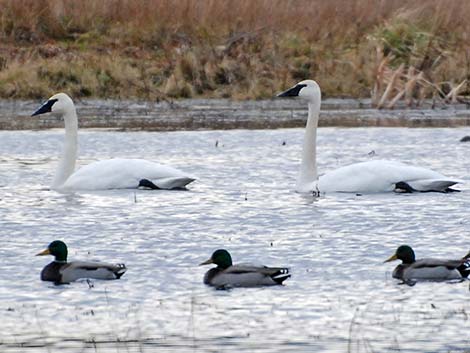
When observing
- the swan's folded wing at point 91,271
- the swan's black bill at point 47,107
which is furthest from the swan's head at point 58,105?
the swan's folded wing at point 91,271

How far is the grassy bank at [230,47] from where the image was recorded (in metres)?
24.4

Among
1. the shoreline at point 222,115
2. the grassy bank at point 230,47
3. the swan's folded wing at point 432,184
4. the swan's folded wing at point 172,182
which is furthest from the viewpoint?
the grassy bank at point 230,47

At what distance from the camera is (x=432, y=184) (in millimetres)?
12891

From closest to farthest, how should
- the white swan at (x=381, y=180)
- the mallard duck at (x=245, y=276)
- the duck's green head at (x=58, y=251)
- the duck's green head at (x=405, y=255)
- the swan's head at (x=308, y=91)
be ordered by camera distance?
the mallard duck at (x=245, y=276) < the duck's green head at (x=405, y=255) < the duck's green head at (x=58, y=251) < the white swan at (x=381, y=180) < the swan's head at (x=308, y=91)

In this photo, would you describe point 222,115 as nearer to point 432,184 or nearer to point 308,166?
point 308,166

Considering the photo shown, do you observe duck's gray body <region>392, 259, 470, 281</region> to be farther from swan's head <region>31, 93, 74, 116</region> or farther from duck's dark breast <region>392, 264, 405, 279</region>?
swan's head <region>31, 93, 74, 116</region>

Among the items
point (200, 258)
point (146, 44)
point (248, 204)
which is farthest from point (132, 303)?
point (146, 44)

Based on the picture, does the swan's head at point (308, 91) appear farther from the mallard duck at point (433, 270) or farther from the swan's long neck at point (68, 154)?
the mallard duck at point (433, 270)

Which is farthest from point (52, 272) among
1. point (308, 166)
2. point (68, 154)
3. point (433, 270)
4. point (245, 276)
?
point (68, 154)

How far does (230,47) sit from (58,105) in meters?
10.7

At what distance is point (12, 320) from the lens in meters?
7.68

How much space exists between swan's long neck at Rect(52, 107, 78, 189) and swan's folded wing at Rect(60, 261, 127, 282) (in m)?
5.31

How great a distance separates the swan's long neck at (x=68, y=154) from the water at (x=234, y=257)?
0.30 m

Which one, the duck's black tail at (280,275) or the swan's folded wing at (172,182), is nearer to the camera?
the duck's black tail at (280,275)
